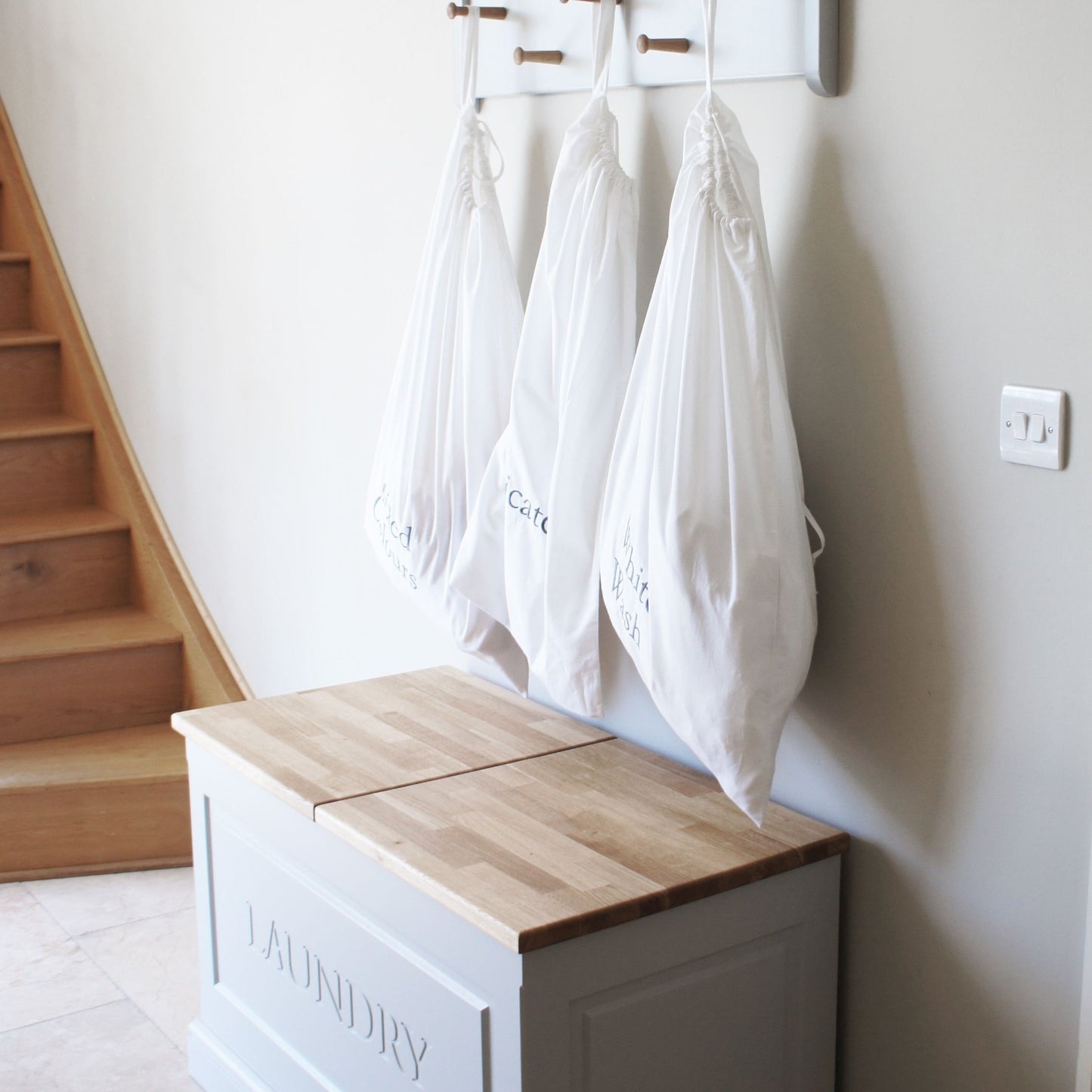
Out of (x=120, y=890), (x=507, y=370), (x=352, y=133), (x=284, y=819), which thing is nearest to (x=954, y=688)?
(x=507, y=370)

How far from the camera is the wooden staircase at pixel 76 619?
261 centimetres

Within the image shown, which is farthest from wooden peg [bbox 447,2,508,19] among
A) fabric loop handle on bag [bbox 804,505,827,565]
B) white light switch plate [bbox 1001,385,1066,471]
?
white light switch plate [bbox 1001,385,1066,471]

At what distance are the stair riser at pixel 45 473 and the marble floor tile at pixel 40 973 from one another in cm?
109

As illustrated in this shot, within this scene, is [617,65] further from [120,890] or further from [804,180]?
[120,890]

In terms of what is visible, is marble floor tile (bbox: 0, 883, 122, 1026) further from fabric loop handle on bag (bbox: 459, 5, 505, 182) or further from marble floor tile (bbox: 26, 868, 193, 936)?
fabric loop handle on bag (bbox: 459, 5, 505, 182)

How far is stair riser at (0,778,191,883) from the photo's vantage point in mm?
2572

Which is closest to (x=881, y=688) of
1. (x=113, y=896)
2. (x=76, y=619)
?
(x=113, y=896)

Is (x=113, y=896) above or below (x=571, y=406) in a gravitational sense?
below

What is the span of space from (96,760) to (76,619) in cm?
48

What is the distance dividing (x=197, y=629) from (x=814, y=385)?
185cm

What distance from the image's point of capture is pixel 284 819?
65.2 inches

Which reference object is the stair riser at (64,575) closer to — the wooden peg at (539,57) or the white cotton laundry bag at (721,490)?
the wooden peg at (539,57)

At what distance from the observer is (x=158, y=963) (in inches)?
90.2

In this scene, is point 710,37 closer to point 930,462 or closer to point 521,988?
point 930,462
